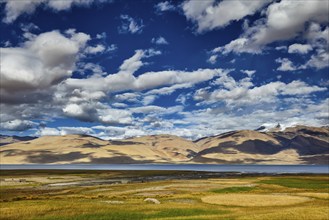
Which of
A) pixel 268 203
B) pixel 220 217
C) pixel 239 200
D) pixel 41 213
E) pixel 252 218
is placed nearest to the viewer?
pixel 252 218

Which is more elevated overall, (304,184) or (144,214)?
(304,184)

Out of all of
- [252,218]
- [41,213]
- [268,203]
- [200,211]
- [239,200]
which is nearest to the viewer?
[252,218]

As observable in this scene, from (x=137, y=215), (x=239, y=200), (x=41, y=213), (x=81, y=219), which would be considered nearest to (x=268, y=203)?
(x=239, y=200)

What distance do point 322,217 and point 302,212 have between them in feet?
12.8

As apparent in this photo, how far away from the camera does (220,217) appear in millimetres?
41469

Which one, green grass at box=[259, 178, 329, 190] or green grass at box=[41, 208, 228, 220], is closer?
green grass at box=[41, 208, 228, 220]

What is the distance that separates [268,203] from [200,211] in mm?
14144

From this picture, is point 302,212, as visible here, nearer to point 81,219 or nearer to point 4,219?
point 81,219

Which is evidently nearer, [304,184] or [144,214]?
[144,214]

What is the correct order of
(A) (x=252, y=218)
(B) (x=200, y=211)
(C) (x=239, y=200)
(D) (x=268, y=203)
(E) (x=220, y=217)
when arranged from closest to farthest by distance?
(A) (x=252, y=218) < (E) (x=220, y=217) < (B) (x=200, y=211) < (D) (x=268, y=203) < (C) (x=239, y=200)

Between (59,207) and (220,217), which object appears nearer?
(220,217)

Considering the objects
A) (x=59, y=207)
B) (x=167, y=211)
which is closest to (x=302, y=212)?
(x=167, y=211)

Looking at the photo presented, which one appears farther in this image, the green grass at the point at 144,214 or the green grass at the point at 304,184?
the green grass at the point at 304,184

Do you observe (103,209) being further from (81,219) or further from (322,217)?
(322,217)
